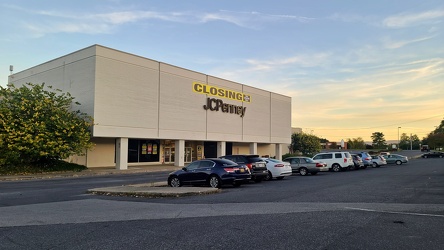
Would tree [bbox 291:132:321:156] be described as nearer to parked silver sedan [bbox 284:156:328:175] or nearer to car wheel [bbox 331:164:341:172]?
car wheel [bbox 331:164:341:172]

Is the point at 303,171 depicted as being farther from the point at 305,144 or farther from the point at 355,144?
the point at 355,144

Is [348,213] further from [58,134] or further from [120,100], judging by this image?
[120,100]

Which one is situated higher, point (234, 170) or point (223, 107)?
point (223, 107)

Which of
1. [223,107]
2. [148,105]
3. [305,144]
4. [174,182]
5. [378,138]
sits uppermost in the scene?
[223,107]

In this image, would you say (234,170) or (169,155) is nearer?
(234,170)

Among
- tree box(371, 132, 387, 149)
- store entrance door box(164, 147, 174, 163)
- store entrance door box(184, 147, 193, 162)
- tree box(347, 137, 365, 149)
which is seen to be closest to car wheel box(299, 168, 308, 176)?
store entrance door box(164, 147, 174, 163)

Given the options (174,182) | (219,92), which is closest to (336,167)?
(174,182)

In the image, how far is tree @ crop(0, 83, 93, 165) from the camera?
28125 mm

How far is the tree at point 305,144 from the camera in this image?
239ft

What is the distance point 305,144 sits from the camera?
73.1m

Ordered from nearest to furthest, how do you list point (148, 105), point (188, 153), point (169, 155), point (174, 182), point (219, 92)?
1. point (174, 182)
2. point (148, 105)
3. point (169, 155)
4. point (219, 92)
5. point (188, 153)

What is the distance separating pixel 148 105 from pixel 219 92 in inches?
502

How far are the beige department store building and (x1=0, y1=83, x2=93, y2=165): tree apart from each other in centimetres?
242

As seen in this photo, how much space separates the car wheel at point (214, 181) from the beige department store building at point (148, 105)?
19354 millimetres
